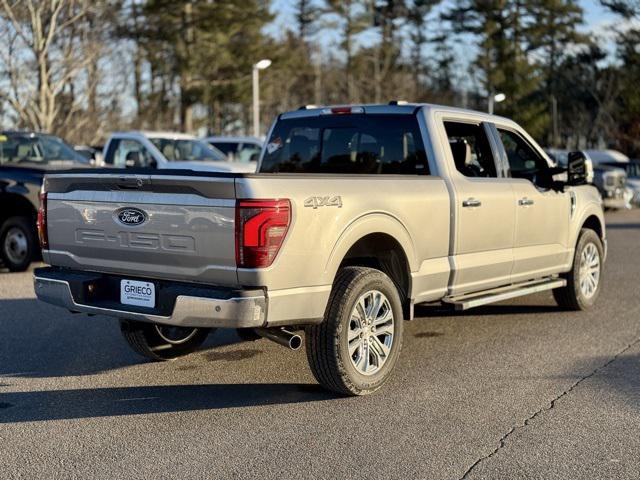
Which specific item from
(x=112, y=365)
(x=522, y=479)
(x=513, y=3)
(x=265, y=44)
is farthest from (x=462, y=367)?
(x=513, y=3)

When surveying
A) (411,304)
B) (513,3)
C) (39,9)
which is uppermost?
(513,3)

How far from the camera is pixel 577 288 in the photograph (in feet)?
Result: 27.1

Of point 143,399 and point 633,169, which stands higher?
point 633,169

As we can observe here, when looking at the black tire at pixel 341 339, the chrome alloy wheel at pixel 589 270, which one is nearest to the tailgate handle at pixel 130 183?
the black tire at pixel 341 339

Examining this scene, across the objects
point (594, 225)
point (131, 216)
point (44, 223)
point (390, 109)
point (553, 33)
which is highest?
point (553, 33)

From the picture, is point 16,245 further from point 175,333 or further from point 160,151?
point 175,333

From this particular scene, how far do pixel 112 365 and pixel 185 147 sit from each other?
10.4 meters

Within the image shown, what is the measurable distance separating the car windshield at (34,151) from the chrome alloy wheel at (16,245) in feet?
4.15

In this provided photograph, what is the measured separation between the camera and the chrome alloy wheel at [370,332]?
17.9ft

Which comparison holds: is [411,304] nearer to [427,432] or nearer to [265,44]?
[427,432]

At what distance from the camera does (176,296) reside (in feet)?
16.4

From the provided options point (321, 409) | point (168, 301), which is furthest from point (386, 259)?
point (168, 301)

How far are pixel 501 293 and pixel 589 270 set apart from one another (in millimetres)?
1975

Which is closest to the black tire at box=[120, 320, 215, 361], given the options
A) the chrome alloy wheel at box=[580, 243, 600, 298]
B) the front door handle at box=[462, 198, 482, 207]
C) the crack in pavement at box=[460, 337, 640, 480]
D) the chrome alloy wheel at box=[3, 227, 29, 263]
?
the front door handle at box=[462, 198, 482, 207]
